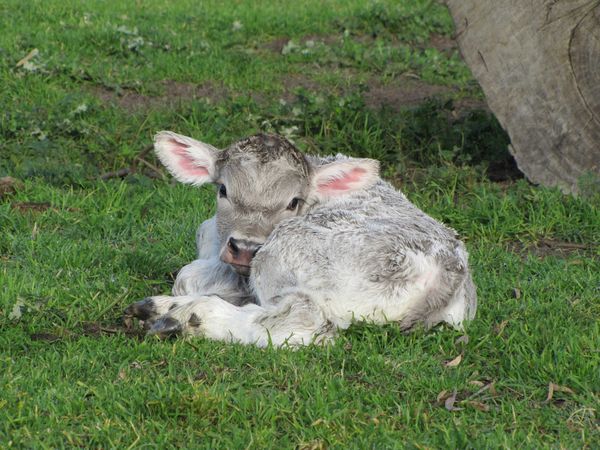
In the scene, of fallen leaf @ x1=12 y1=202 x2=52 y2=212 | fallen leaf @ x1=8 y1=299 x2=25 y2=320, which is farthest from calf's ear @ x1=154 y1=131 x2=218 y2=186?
fallen leaf @ x1=12 y1=202 x2=52 y2=212

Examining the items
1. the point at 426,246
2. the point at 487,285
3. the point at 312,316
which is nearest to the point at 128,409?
the point at 312,316

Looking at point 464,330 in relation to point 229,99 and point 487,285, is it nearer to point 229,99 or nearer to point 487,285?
point 487,285

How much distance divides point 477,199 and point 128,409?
484 cm

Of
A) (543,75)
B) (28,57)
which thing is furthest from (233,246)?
(28,57)

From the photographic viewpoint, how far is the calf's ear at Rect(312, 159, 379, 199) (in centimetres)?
Result: 716

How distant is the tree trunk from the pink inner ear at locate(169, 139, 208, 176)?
10.2 feet

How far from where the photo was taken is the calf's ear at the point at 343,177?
23.5 ft

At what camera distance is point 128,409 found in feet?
17.2

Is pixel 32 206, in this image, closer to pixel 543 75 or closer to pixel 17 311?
pixel 17 311

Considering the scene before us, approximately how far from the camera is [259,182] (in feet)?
22.9

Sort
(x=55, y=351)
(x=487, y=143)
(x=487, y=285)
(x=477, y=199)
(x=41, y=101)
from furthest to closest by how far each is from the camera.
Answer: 1. (x=41, y=101)
2. (x=487, y=143)
3. (x=477, y=199)
4. (x=487, y=285)
5. (x=55, y=351)

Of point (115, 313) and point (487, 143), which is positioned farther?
point (487, 143)

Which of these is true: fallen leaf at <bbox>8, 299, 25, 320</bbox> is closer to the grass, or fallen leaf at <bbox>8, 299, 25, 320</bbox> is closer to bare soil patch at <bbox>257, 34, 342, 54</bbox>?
the grass

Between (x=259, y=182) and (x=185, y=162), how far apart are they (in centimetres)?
77
